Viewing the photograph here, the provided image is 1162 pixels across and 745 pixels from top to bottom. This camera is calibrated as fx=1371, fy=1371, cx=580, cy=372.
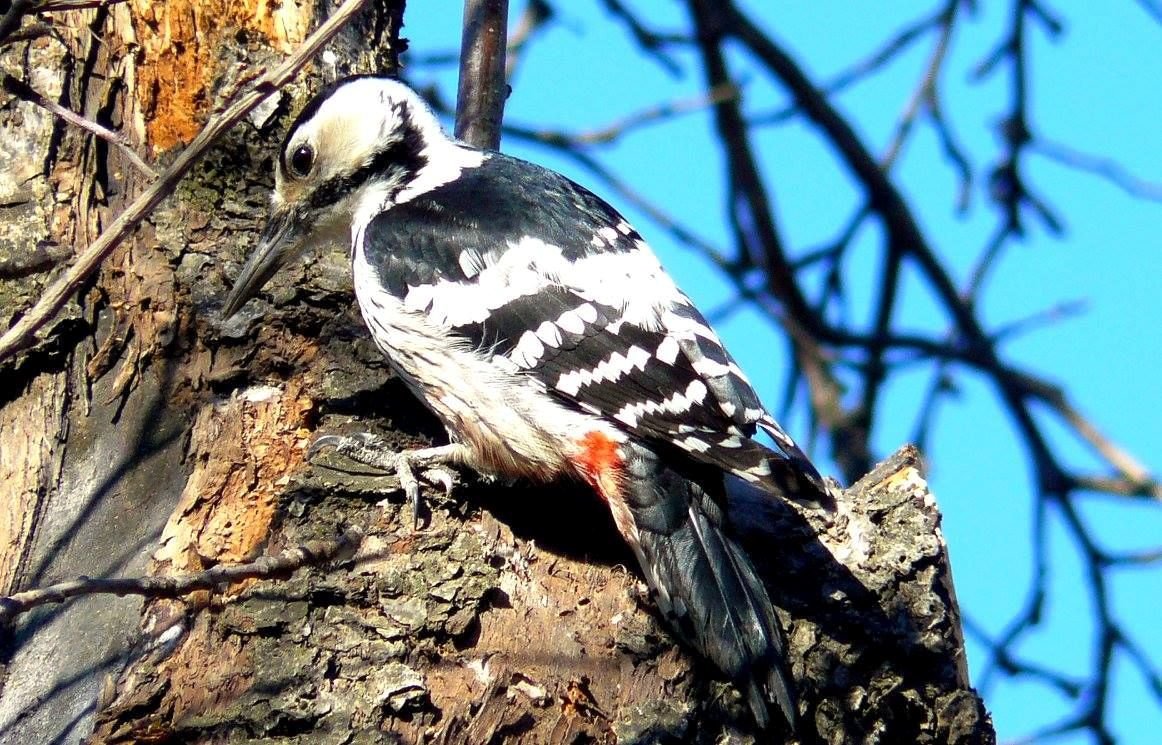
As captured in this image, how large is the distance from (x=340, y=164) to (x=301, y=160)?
0.25m

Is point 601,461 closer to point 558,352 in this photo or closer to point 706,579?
point 558,352

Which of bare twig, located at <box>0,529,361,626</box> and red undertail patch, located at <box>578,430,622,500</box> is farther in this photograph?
red undertail patch, located at <box>578,430,622,500</box>

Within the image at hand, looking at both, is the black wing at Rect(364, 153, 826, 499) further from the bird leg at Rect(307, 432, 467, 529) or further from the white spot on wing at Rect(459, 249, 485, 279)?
the bird leg at Rect(307, 432, 467, 529)

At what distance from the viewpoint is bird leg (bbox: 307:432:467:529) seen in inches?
109

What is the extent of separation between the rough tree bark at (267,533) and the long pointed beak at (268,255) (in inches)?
1.7

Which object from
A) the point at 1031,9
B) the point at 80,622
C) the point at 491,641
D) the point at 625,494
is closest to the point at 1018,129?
the point at 1031,9

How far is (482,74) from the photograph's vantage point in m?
3.78

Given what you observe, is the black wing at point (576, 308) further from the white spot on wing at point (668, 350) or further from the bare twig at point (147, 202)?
the bare twig at point (147, 202)

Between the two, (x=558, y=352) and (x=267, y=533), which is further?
(x=558, y=352)

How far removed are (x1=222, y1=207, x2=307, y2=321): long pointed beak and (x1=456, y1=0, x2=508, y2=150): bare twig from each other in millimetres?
778

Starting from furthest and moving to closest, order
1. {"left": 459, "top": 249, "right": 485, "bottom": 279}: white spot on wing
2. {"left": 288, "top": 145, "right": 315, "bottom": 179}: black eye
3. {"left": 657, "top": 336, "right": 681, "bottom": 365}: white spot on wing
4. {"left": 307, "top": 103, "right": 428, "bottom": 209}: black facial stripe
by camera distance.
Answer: {"left": 307, "top": 103, "right": 428, "bottom": 209}: black facial stripe → {"left": 288, "top": 145, "right": 315, "bottom": 179}: black eye → {"left": 459, "top": 249, "right": 485, "bottom": 279}: white spot on wing → {"left": 657, "top": 336, "right": 681, "bottom": 365}: white spot on wing

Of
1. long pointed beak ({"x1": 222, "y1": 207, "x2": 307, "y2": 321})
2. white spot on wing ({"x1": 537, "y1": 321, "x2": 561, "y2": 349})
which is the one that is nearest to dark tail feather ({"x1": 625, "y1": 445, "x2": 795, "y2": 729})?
white spot on wing ({"x1": 537, "y1": 321, "x2": 561, "y2": 349})

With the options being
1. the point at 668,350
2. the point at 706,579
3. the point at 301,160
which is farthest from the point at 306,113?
the point at 706,579

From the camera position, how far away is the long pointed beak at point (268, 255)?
9.80ft
